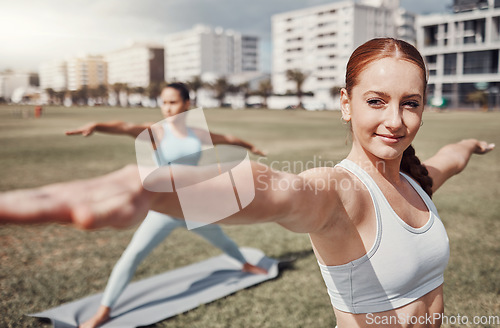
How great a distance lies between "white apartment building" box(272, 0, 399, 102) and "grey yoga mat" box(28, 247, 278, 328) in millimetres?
82601

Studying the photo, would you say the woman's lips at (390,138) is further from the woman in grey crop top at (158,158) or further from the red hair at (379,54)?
the woman in grey crop top at (158,158)

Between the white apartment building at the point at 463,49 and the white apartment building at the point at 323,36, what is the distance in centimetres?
2541

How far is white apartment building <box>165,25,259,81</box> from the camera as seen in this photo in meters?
123

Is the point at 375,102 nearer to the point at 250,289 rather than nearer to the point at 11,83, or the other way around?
the point at 250,289

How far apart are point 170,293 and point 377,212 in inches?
129

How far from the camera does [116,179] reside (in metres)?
0.70

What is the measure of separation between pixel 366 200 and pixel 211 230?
116 inches

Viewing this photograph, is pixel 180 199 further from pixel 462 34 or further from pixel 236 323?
pixel 462 34

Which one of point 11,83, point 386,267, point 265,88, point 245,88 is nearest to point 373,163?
point 386,267

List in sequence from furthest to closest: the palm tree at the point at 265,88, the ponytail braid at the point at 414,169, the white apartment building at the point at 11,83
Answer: the white apartment building at the point at 11,83
the palm tree at the point at 265,88
the ponytail braid at the point at 414,169

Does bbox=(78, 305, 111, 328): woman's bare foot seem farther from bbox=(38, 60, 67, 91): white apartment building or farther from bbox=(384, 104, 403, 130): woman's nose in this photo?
bbox=(38, 60, 67, 91): white apartment building

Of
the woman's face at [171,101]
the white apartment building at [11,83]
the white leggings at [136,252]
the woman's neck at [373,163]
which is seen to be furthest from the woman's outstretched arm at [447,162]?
the white apartment building at [11,83]

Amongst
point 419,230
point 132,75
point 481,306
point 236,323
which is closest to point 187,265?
point 236,323

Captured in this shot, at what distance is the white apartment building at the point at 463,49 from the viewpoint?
180 ft
